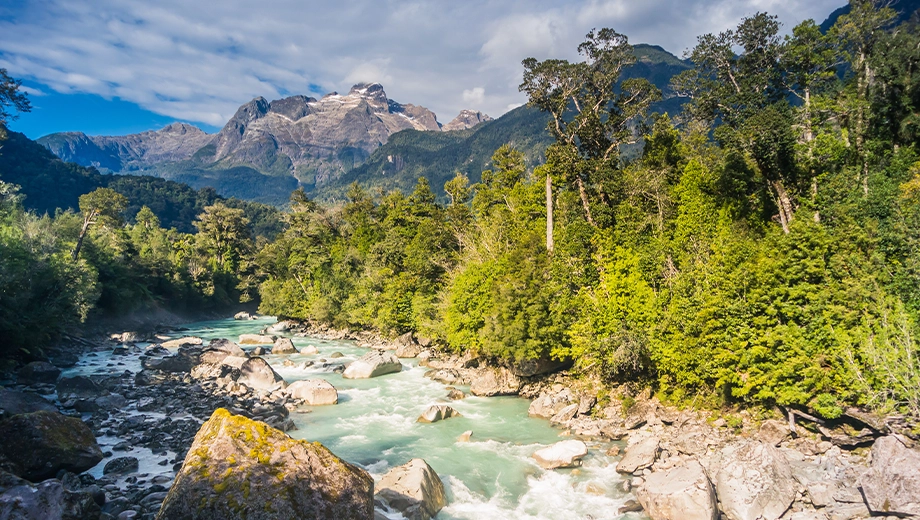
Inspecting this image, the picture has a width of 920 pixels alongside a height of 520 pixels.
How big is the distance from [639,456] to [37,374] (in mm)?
31847

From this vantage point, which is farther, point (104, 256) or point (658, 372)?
point (104, 256)

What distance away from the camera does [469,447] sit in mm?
19594

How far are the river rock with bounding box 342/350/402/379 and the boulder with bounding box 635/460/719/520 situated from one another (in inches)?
819

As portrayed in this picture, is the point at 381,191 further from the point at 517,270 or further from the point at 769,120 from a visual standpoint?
the point at 769,120

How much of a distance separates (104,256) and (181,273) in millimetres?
16441

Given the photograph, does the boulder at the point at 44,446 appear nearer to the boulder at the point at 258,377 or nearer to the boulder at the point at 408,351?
the boulder at the point at 258,377

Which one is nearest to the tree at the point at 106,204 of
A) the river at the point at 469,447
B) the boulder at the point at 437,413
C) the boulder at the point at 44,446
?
the river at the point at 469,447

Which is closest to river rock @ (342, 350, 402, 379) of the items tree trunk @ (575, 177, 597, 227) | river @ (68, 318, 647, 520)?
river @ (68, 318, 647, 520)

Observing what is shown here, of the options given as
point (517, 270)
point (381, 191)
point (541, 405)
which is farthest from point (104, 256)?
point (541, 405)

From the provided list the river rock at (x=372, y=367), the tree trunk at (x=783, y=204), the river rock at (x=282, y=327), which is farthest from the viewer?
the river rock at (x=282, y=327)

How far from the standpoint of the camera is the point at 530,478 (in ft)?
54.7

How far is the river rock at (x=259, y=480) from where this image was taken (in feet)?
28.9

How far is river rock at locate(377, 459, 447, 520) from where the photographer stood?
13.4m

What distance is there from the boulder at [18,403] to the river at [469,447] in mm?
5326
